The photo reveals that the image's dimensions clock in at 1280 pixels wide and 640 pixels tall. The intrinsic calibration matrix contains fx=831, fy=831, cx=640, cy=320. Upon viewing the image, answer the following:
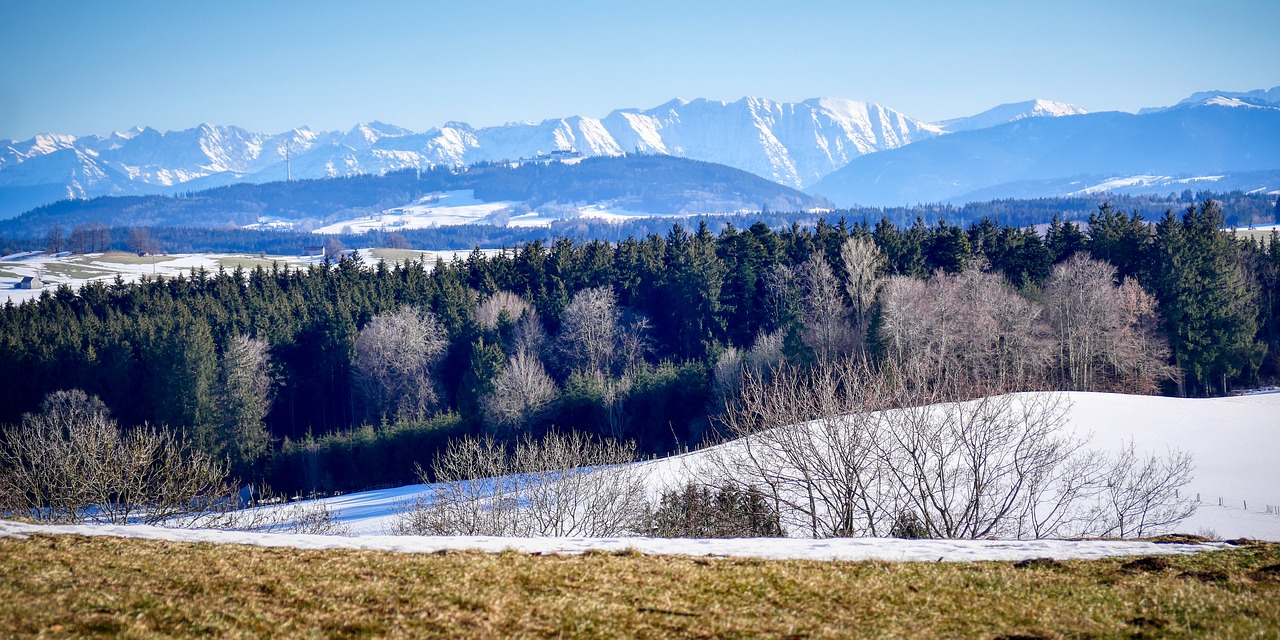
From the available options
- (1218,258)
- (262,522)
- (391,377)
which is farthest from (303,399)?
(1218,258)

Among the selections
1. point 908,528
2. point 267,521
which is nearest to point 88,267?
point 267,521

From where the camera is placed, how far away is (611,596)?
506 inches

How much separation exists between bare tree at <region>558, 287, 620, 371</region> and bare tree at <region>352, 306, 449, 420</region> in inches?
447

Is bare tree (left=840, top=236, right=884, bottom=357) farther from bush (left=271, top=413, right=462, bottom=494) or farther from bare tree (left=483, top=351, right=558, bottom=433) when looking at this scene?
bush (left=271, top=413, right=462, bottom=494)

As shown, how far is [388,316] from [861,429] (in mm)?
57664

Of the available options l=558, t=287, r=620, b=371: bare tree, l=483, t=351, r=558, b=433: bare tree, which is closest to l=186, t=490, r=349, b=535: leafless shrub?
l=483, t=351, r=558, b=433: bare tree

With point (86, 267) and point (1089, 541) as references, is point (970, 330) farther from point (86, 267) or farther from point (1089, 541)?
point (86, 267)

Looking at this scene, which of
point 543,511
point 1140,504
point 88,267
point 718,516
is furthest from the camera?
point 88,267

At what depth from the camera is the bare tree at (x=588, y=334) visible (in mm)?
74375

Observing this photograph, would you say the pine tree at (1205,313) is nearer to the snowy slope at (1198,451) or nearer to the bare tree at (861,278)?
the snowy slope at (1198,451)

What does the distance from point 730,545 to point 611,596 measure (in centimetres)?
598

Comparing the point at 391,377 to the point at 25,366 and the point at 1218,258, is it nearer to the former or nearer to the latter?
the point at 25,366

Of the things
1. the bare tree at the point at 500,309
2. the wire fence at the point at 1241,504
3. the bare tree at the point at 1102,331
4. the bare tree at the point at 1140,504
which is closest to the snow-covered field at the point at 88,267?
the bare tree at the point at 500,309

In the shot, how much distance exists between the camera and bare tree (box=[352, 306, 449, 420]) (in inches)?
2825
